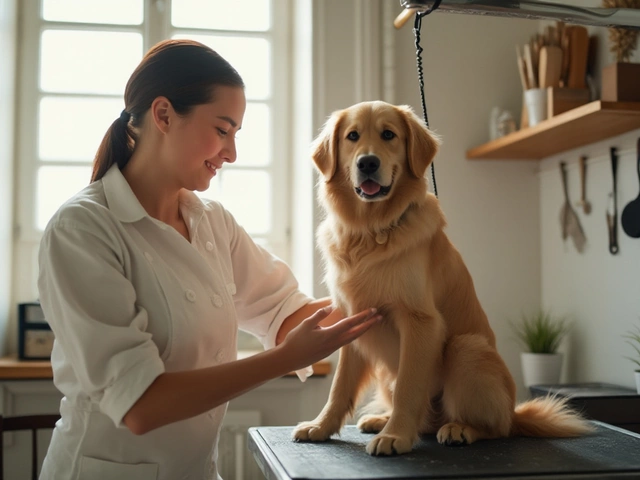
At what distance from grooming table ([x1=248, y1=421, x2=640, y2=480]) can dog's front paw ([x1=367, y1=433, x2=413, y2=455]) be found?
0.02 metres

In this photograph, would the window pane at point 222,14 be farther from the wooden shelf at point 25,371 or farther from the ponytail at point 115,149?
the ponytail at point 115,149

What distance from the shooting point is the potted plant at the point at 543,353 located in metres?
2.58

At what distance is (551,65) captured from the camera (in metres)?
2.52

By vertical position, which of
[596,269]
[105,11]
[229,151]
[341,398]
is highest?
[105,11]

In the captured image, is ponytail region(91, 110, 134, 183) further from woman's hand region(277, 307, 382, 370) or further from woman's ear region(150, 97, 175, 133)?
woman's hand region(277, 307, 382, 370)

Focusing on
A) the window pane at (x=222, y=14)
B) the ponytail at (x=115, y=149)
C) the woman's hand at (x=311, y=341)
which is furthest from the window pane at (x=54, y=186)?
the woman's hand at (x=311, y=341)

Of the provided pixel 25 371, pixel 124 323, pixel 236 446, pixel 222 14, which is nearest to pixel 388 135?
pixel 124 323

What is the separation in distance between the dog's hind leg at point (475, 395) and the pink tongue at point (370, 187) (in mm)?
378

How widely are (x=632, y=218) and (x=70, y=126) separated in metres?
2.36

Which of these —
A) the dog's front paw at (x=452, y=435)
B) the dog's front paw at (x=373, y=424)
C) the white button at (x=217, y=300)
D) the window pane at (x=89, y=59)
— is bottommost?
the dog's front paw at (x=373, y=424)

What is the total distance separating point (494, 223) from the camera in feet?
9.54

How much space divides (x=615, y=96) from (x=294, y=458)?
156 cm

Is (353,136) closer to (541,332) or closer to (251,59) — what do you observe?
(541,332)

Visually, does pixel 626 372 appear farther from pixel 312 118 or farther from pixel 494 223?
pixel 312 118
